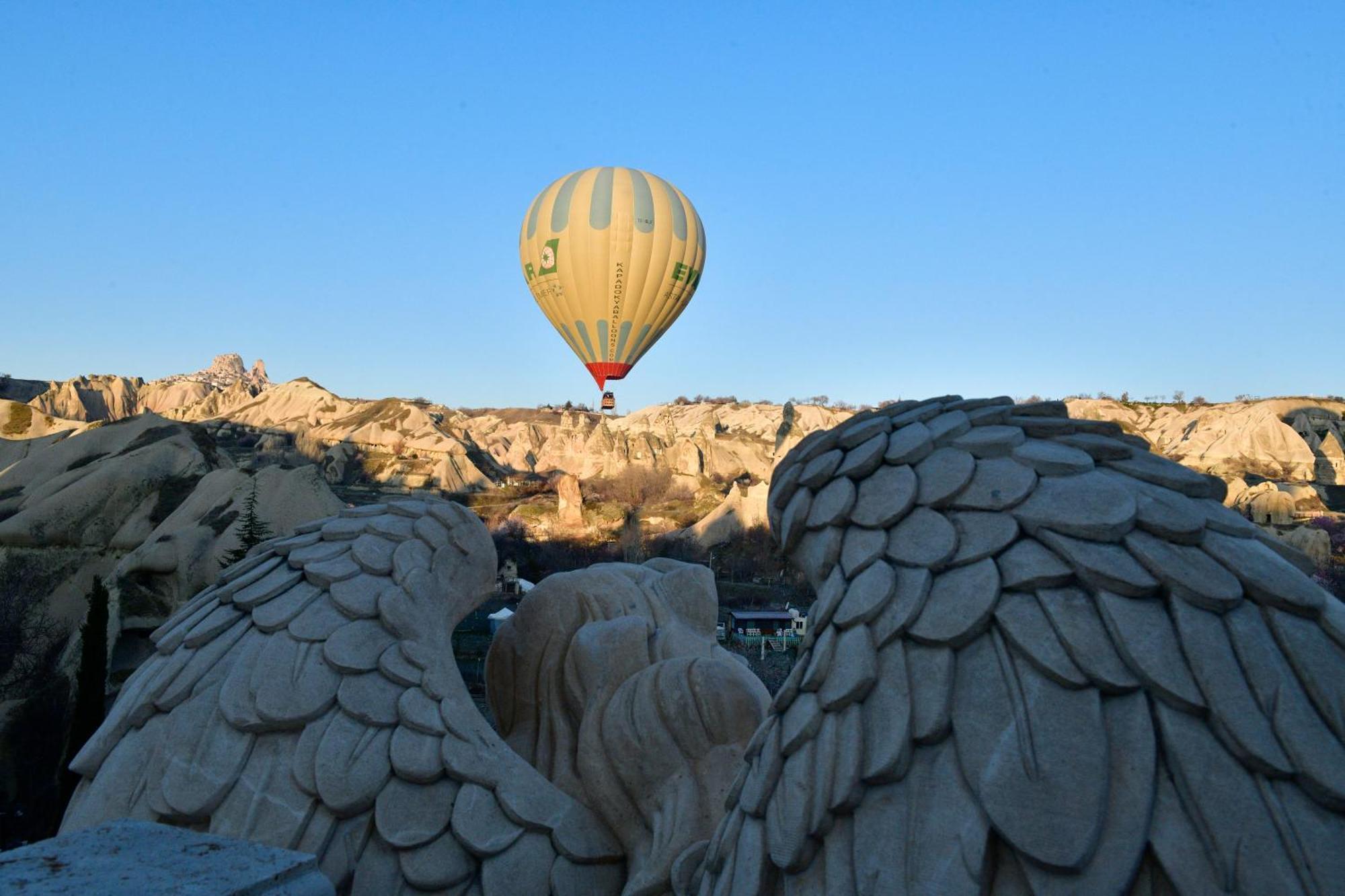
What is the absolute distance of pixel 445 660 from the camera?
12.0 ft

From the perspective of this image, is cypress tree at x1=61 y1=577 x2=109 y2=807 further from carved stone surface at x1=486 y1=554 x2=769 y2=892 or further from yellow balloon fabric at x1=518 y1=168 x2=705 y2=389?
yellow balloon fabric at x1=518 y1=168 x2=705 y2=389

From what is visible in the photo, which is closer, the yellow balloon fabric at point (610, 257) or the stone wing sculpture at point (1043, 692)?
the stone wing sculpture at point (1043, 692)

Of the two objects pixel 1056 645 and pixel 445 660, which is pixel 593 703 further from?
pixel 1056 645

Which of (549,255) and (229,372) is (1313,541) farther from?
(229,372)

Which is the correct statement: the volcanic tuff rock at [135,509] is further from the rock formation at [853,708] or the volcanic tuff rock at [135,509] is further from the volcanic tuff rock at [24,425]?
the rock formation at [853,708]

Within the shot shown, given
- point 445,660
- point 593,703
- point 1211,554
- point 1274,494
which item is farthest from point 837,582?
point 1274,494

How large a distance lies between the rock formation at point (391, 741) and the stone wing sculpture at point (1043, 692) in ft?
2.40

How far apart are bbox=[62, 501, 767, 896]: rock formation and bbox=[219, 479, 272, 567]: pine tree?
11.0 meters

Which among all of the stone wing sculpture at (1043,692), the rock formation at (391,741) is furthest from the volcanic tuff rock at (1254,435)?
the stone wing sculpture at (1043,692)

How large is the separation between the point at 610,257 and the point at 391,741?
67.6ft

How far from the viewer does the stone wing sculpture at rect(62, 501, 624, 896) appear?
3.19 metres

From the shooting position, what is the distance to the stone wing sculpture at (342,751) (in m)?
3.19

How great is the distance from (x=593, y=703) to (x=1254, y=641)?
2.32 metres

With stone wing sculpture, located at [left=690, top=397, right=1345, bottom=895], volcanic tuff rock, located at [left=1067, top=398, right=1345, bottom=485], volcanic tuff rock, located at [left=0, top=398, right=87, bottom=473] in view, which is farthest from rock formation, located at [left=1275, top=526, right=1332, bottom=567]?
volcanic tuff rock, located at [left=0, top=398, right=87, bottom=473]
